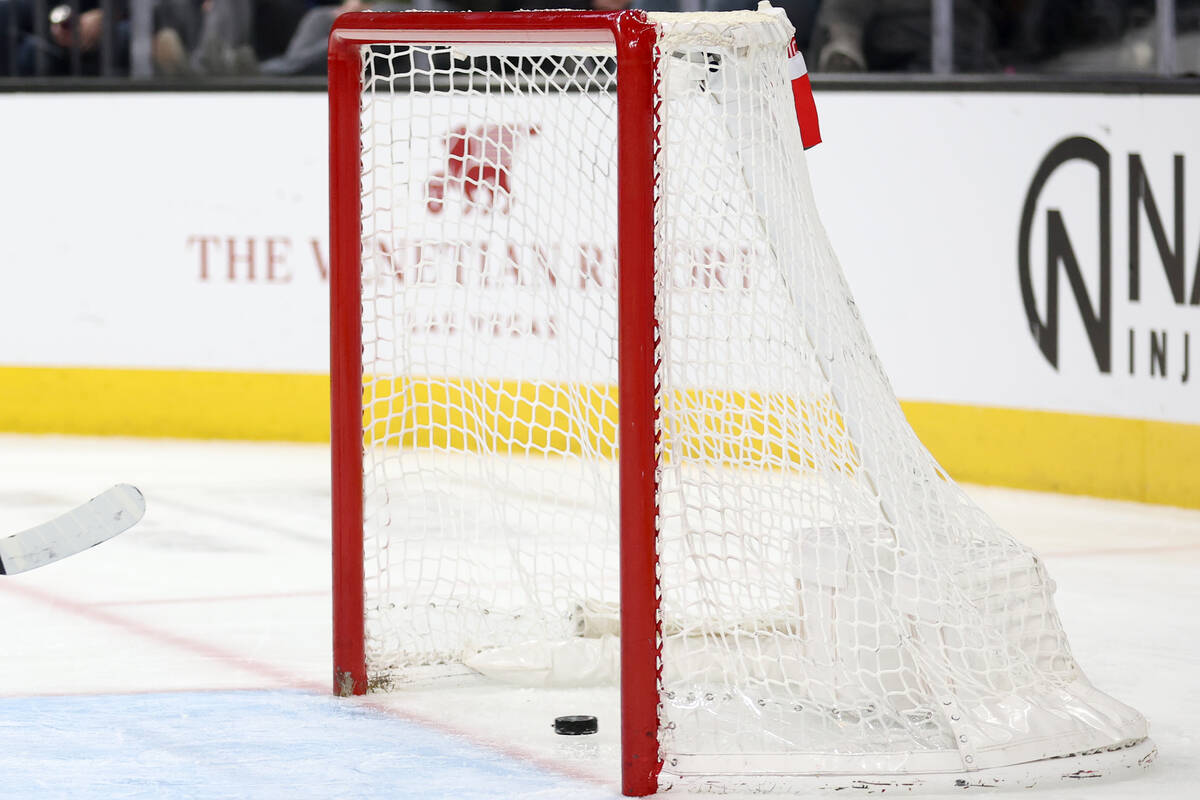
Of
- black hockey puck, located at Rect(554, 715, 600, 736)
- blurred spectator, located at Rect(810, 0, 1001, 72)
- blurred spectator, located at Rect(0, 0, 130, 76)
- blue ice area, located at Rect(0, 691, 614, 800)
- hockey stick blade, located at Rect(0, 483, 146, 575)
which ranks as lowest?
blue ice area, located at Rect(0, 691, 614, 800)

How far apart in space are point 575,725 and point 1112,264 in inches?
115

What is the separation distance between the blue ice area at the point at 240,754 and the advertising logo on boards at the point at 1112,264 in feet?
9.54

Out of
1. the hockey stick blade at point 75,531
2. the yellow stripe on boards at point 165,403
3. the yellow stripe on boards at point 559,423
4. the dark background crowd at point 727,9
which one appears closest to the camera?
the hockey stick blade at point 75,531

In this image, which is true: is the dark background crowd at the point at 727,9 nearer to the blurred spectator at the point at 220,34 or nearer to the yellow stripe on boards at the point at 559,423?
the blurred spectator at the point at 220,34

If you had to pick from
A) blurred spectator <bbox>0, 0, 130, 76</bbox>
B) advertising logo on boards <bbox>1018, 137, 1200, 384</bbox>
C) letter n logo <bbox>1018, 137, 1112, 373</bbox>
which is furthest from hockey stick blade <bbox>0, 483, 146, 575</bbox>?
blurred spectator <bbox>0, 0, 130, 76</bbox>

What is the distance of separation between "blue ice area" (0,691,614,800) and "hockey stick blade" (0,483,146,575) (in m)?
0.53

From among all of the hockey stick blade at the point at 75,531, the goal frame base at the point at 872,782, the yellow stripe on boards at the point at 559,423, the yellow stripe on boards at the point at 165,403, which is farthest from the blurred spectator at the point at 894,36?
the hockey stick blade at the point at 75,531

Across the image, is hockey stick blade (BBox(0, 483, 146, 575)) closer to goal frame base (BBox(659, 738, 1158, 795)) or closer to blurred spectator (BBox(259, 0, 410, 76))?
goal frame base (BBox(659, 738, 1158, 795))

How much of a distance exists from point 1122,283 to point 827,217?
1.03m

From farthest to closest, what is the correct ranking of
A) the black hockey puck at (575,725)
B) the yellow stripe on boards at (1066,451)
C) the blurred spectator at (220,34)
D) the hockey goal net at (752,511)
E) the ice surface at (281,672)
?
the blurred spectator at (220,34) → the yellow stripe on boards at (1066,451) → the black hockey puck at (575,725) → the ice surface at (281,672) → the hockey goal net at (752,511)

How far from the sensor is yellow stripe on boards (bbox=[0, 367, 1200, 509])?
12.5 feet

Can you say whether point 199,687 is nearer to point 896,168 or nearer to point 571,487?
point 571,487

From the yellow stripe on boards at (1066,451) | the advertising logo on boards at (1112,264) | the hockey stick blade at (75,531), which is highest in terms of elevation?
the advertising logo on boards at (1112,264)

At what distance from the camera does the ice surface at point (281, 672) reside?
309 cm
